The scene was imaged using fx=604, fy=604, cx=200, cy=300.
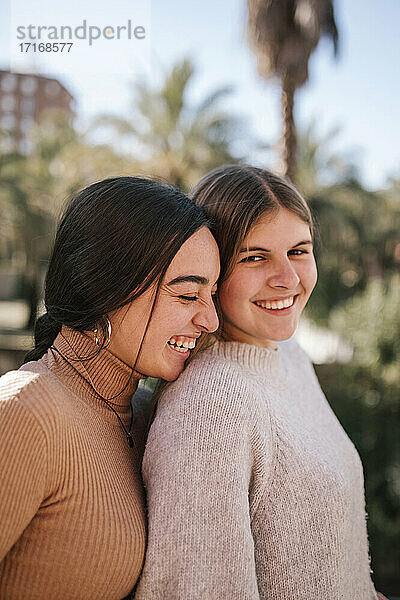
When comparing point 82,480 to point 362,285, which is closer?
point 82,480

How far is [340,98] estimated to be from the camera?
49.4 feet

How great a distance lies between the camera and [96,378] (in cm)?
175

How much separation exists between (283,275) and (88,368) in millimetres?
691

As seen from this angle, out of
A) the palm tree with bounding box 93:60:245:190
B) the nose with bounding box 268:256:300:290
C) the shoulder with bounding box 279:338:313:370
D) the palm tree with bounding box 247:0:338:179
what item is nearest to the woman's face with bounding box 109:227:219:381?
the nose with bounding box 268:256:300:290

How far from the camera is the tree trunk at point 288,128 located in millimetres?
11133

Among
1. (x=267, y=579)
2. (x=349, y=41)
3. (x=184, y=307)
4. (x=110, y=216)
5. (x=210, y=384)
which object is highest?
(x=349, y=41)

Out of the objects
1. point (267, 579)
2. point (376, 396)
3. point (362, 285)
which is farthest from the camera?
point (362, 285)

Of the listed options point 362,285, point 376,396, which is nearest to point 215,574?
point 376,396

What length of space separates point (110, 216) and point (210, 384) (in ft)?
1.79

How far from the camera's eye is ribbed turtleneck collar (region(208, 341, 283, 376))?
1949mm

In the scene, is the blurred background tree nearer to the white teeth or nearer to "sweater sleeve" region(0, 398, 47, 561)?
the white teeth

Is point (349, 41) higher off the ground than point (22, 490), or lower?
higher

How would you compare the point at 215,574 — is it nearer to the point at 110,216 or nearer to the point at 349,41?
the point at 110,216

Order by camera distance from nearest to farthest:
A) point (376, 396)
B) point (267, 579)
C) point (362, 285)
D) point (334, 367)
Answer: point (267, 579)
point (376, 396)
point (334, 367)
point (362, 285)
